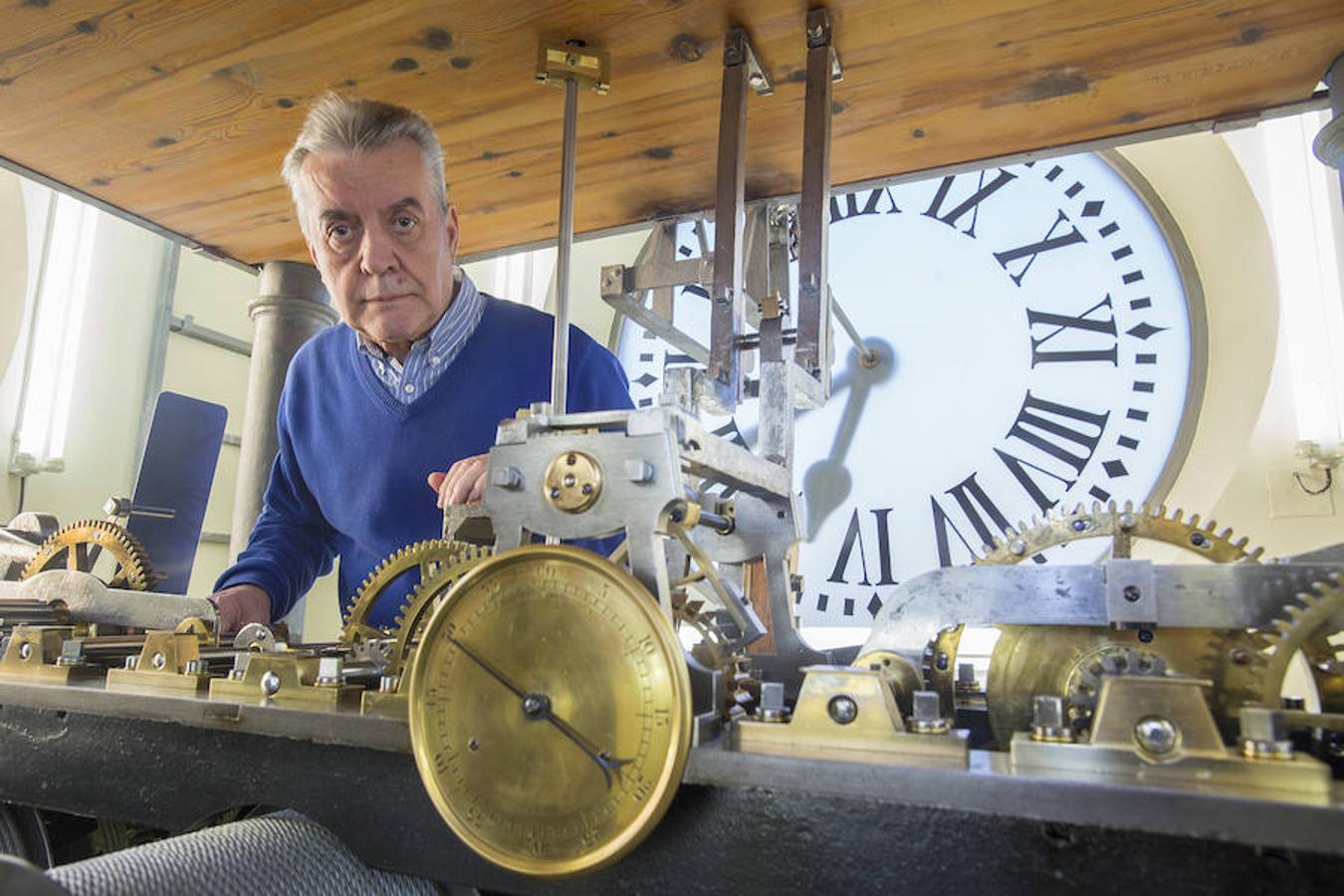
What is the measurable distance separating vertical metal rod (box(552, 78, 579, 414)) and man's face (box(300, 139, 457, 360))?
315 mm

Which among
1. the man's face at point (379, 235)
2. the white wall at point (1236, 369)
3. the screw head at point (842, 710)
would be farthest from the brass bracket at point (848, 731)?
the white wall at point (1236, 369)

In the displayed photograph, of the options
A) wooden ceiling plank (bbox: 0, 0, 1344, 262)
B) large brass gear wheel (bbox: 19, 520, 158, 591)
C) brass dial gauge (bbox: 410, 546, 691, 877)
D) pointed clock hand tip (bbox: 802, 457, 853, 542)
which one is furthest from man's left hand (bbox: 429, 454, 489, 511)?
pointed clock hand tip (bbox: 802, 457, 853, 542)

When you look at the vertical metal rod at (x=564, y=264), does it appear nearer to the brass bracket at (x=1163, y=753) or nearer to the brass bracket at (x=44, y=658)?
the brass bracket at (x=44, y=658)

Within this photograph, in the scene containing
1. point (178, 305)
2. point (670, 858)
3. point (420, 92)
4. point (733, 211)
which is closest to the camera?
point (670, 858)

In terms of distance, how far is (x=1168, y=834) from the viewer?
2.01ft

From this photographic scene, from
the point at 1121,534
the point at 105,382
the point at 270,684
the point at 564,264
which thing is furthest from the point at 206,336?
the point at 1121,534

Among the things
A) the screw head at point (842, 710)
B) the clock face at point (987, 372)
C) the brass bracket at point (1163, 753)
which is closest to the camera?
the brass bracket at point (1163, 753)

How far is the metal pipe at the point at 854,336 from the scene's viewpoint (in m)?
3.27

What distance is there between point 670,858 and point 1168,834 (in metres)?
0.37

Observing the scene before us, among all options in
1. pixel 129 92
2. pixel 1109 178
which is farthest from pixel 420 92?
pixel 1109 178

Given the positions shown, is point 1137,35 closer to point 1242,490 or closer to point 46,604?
point 1242,490

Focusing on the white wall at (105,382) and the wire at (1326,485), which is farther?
the white wall at (105,382)

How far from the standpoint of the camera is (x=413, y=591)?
1.24 meters

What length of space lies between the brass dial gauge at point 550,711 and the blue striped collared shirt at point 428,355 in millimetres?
987
